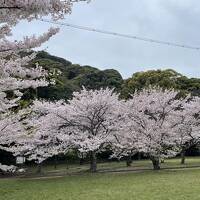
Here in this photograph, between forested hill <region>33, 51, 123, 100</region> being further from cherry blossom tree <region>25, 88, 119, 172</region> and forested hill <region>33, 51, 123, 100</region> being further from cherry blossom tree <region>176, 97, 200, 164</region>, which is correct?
cherry blossom tree <region>25, 88, 119, 172</region>

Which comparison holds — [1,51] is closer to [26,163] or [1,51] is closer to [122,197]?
[122,197]

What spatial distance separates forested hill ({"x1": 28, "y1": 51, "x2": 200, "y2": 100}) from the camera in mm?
48487

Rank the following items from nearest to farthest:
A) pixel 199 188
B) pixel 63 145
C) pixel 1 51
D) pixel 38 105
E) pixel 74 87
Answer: pixel 1 51 → pixel 199 188 → pixel 63 145 → pixel 38 105 → pixel 74 87

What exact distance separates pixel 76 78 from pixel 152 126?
30483 mm

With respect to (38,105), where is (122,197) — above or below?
below

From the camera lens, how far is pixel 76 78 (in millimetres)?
58812

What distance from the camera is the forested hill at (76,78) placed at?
160 ft

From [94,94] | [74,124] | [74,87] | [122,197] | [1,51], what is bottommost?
[122,197]

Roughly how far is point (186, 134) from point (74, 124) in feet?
27.5

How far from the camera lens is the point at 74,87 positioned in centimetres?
5281

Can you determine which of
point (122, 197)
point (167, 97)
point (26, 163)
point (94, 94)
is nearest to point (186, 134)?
point (167, 97)

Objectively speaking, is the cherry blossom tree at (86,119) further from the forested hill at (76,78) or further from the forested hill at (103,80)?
the forested hill at (76,78)

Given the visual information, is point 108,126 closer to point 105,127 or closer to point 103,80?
point 105,127

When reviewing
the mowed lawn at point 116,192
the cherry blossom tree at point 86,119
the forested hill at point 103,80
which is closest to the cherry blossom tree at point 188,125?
the cherry blossom tree at point 86,119
